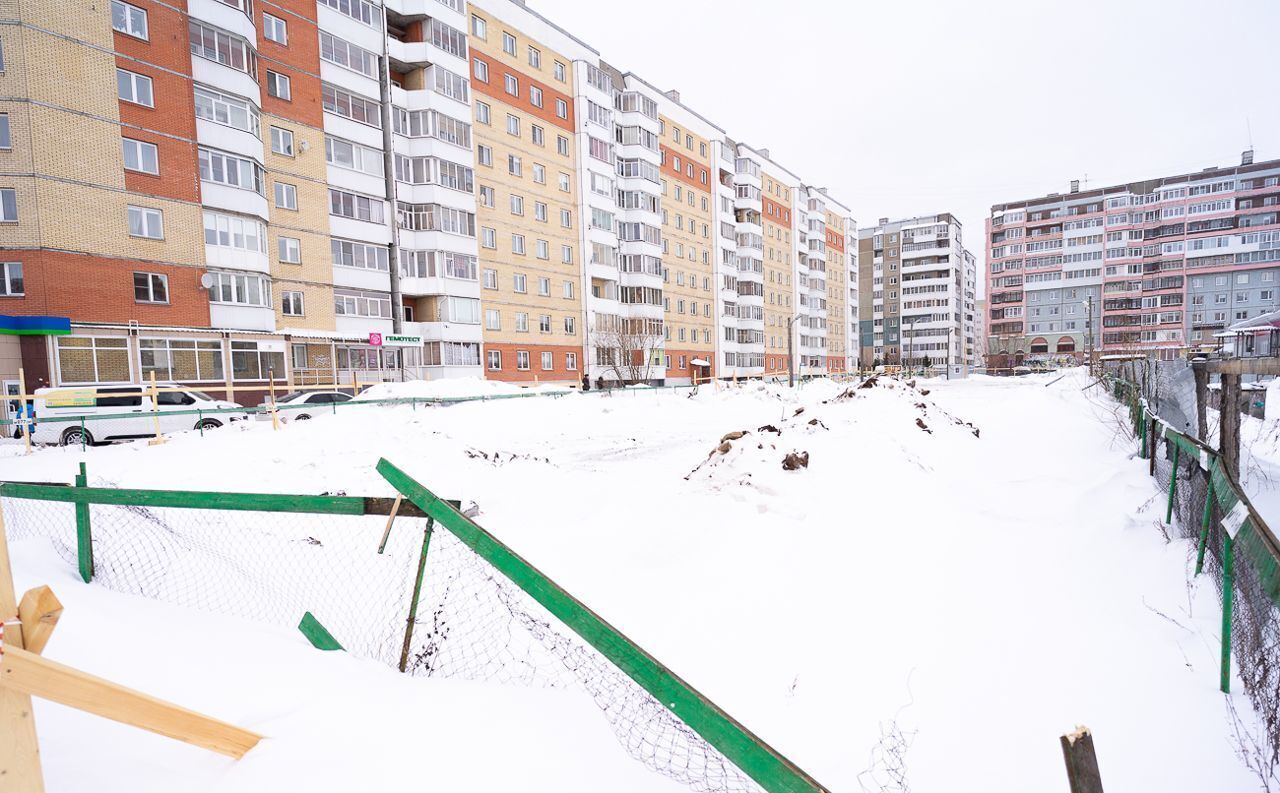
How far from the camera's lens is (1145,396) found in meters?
14.4

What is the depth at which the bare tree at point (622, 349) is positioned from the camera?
45.4m

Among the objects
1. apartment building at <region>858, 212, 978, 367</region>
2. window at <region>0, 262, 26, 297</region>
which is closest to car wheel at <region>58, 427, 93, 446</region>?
window at <region>0, 262, 26, 297</region>

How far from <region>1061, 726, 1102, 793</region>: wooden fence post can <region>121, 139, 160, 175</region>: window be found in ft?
112

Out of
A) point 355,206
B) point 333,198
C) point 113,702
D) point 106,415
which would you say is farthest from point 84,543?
point 355,206

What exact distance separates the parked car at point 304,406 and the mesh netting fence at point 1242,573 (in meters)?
20.4

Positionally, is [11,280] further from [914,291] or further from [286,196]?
[914,291]

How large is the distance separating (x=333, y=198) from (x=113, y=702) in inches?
1440

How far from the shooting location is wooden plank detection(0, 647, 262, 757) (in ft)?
5.30

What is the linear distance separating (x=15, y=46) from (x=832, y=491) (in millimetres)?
33031

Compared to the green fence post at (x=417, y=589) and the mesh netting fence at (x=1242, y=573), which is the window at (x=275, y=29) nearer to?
the green fence post at (x=417, y=589)

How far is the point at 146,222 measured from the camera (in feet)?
83.9

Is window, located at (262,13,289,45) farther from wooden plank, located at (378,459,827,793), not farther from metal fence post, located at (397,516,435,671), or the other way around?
wooden plank, located at (378,459,827,793)

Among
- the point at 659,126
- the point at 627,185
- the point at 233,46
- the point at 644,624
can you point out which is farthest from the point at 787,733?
the point at 659,126

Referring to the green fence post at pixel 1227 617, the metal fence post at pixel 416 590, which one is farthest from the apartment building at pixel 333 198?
the green fence post at pixel 1227 617
